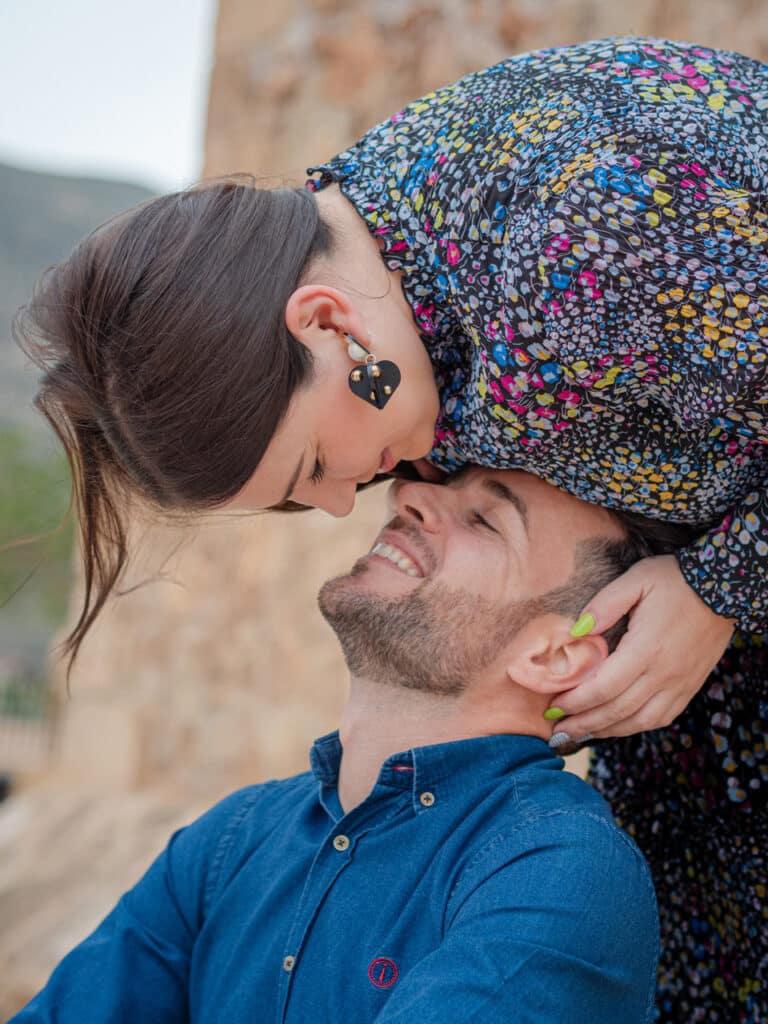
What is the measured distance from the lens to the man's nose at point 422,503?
169 cm

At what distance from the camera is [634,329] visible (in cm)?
124

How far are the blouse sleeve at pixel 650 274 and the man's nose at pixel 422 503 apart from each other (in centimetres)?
45

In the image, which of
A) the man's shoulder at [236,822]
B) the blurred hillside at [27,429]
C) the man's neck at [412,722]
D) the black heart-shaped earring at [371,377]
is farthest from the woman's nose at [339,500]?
the blurred hillside at [27,429]

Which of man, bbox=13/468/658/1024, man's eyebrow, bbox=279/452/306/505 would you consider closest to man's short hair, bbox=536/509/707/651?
man, bbox=13/468/658/1024

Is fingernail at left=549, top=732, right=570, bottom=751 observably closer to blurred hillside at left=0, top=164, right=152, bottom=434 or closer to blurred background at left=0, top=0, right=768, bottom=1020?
blurred background at left=0, top=0, right=768, bottom=1020

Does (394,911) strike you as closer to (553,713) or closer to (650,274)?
(553,713)

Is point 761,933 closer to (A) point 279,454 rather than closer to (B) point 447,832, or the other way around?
(B) point 447,832

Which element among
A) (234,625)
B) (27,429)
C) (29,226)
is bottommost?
(27,429)

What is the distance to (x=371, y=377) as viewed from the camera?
4.50 feet

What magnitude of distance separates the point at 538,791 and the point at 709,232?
2.50 ft

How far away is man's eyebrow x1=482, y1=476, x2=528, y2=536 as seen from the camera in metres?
1.66

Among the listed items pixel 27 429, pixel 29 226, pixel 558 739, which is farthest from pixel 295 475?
pixel 29 226

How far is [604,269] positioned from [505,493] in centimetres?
53

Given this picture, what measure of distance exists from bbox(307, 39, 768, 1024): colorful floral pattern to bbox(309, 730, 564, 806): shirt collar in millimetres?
330
